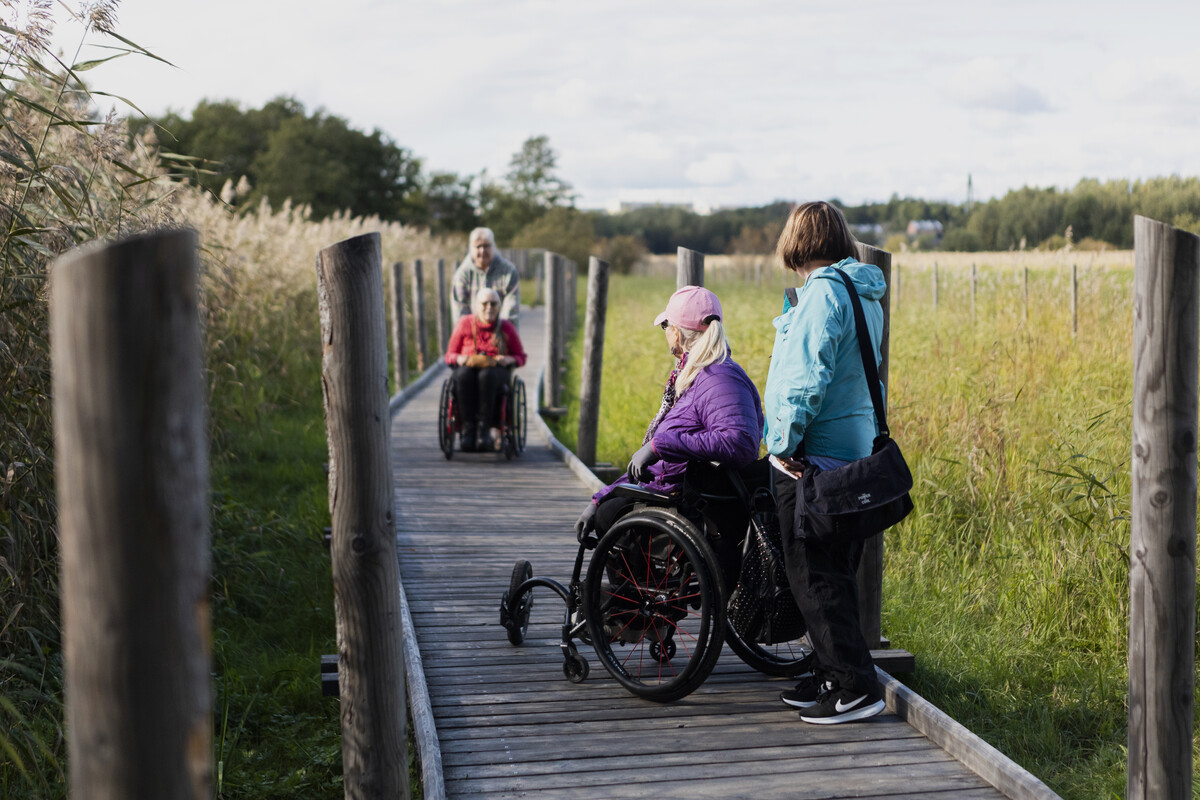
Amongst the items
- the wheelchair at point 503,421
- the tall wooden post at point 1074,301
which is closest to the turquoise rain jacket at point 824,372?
the wheelchair at point 503,421

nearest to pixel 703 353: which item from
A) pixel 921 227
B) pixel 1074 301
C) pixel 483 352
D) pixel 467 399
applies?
pixel 483 352

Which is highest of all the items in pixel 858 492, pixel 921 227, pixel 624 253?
pixel 921 227

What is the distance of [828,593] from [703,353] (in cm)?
91

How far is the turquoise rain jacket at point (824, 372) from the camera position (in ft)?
10.9

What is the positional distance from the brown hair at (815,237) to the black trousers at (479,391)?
4954 millimetres

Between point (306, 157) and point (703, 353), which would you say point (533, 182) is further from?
point (703, 353)

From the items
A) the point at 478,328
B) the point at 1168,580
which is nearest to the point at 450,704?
the point at 1168,580

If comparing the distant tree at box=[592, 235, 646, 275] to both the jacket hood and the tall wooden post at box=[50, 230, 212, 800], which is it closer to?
the jacket hood

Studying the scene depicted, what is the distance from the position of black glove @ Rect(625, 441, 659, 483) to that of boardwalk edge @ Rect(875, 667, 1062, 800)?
44.6 inches

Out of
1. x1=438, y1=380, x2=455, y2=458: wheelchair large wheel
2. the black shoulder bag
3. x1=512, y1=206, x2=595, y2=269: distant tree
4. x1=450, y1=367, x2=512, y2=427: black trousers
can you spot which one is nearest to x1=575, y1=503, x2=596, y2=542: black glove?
the black shoulder bag

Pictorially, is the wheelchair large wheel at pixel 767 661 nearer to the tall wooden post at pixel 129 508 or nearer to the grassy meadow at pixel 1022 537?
the grassy meadow at pixel 1022 537

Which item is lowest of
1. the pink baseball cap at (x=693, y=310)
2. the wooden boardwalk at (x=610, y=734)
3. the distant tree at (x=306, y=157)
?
the wooden boardwalk at (x=610, y=734)

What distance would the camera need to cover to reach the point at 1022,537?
220 inches

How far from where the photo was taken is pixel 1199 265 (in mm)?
2633
